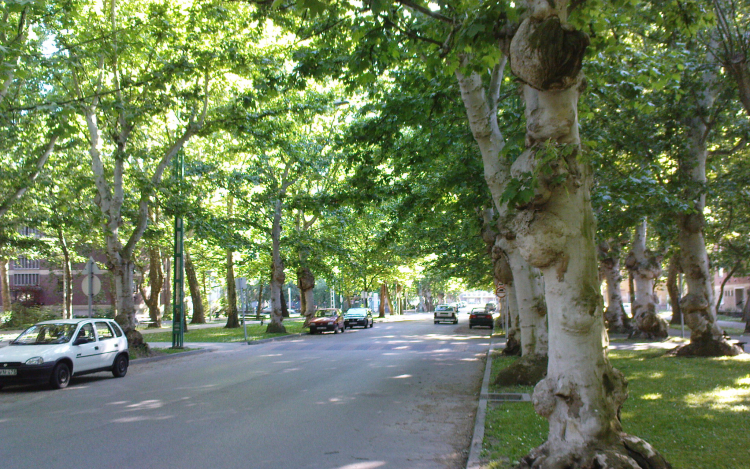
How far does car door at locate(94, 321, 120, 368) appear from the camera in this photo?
13391 mm

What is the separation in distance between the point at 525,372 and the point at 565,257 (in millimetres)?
6646

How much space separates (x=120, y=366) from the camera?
14.0 metres

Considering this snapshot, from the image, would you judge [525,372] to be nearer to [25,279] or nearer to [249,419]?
[249,419]

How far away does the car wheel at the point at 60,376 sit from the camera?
11625 mm

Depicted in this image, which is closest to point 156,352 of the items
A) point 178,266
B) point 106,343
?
point 178,266

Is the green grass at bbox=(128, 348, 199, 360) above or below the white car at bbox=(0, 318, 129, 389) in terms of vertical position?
below

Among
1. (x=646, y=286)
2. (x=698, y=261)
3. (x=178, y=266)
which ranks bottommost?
(x=646, y=286)

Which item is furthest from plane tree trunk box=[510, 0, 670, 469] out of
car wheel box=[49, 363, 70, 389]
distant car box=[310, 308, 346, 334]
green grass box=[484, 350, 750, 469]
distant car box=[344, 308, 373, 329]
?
distant car box=[344, 308, 373, 329]

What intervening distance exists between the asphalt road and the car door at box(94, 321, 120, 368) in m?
0.50

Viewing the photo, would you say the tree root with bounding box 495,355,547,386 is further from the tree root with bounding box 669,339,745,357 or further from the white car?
the white car

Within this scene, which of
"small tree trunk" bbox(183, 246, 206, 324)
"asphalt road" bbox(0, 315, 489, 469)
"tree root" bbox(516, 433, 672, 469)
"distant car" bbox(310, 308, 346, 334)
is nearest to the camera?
"tree root" bbox(516, 433, 672, 469)

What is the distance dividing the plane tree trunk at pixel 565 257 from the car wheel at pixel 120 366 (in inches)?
460

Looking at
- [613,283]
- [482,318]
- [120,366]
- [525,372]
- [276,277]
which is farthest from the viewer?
[482,318]

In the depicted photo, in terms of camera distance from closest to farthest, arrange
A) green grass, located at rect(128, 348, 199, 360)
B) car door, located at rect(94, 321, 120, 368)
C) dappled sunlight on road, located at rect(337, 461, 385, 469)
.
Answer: dappled sunlight on road, located at rect(337, 461, 385, 469), car door, located at rect(94, 321, 120, 368), green grass, located at rect(128, 348, 199, 360)
